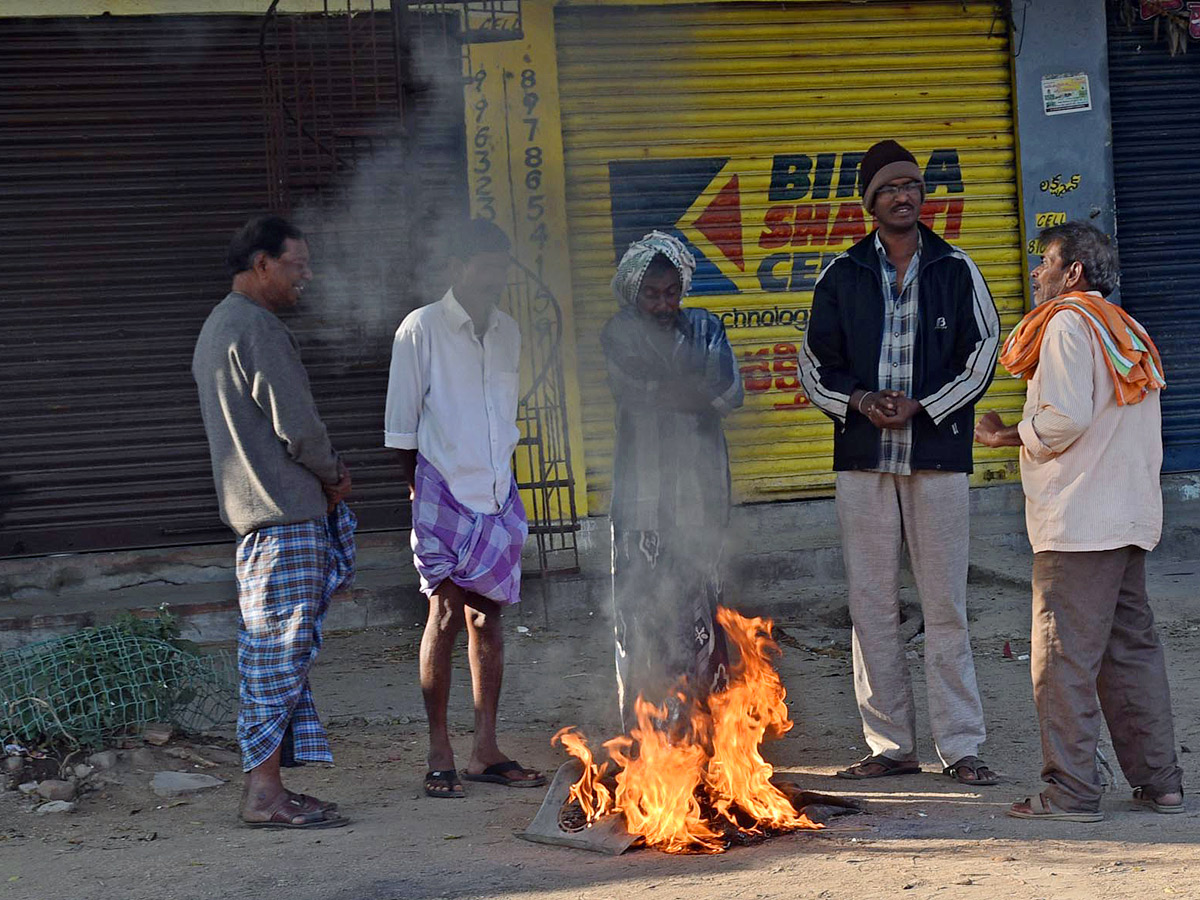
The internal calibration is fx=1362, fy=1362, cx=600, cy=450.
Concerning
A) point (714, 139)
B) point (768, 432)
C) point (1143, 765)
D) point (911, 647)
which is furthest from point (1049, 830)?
point (714, 139)

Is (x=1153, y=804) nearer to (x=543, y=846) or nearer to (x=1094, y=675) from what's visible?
(x=1094, y=675)

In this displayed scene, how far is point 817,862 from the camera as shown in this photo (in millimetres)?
3896

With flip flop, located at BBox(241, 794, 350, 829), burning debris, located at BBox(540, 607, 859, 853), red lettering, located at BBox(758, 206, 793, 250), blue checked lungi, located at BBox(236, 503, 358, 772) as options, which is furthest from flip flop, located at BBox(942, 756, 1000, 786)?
red lettering, located at BBox(758, 206, 793, 250)

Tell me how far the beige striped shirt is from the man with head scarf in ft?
3.48

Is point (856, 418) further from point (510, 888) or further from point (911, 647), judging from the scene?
point (911, 647)

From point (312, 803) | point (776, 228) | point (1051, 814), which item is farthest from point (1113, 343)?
point (776, 228)

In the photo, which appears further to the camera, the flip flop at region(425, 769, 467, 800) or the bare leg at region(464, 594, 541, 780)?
the bare leg at region(464, 594, 541, 780)

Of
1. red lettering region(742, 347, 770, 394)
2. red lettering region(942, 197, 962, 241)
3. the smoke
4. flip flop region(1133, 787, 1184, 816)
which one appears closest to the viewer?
flip flop region(1133, 787, 1184, 816)

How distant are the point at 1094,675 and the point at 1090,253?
135 cm

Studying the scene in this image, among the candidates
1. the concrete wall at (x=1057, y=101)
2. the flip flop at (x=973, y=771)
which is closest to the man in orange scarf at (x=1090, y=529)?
the flip flop at (x=973, y=771)

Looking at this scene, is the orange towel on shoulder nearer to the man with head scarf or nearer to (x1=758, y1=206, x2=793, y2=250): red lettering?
the man with head scarf

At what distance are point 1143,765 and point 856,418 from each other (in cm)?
151

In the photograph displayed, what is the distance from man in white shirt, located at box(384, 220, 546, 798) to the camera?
4906 mm

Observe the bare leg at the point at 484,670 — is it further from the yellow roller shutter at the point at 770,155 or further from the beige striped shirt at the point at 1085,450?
the yellow roller shutter at the point at 770,155
